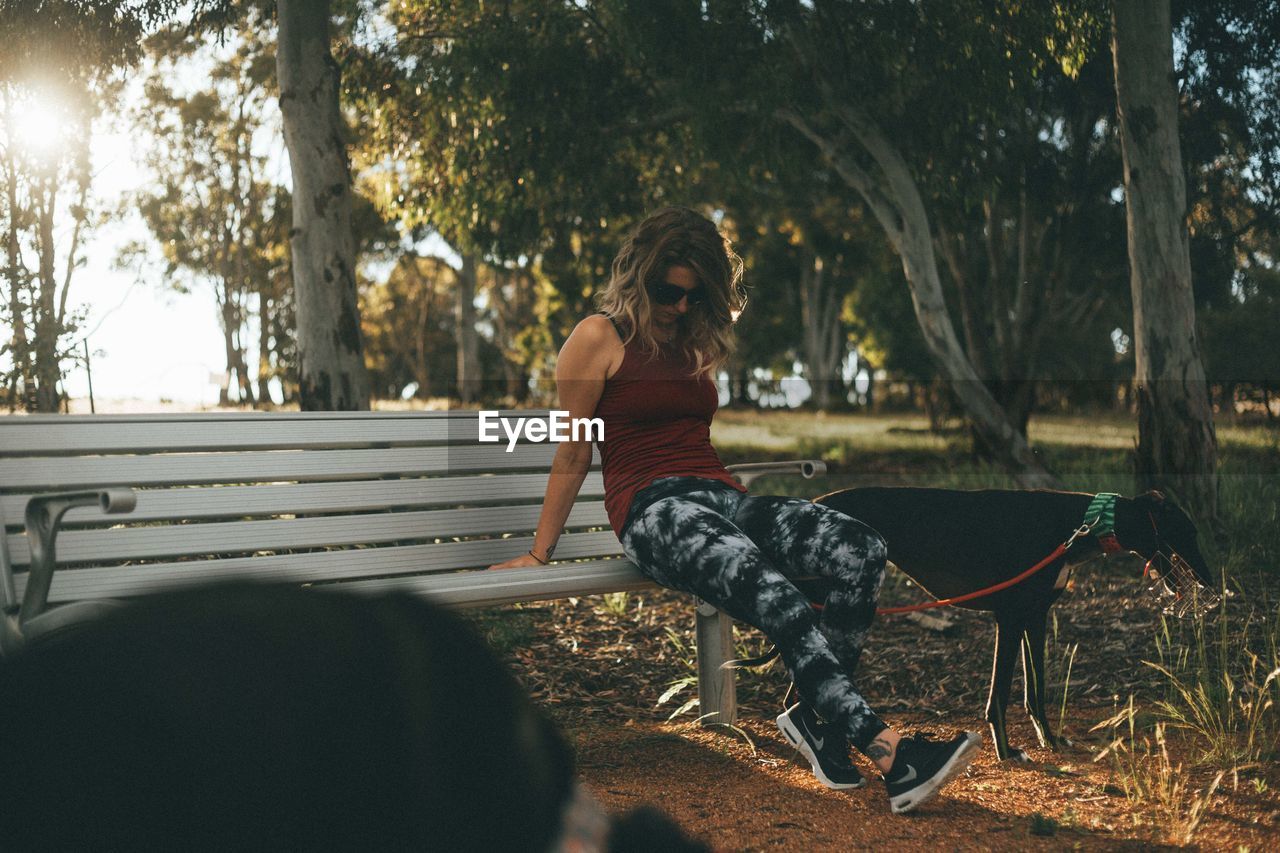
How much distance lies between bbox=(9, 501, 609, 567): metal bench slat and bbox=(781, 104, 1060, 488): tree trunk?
513cm

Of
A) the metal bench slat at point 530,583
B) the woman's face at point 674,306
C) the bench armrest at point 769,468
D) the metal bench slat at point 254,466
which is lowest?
the metal bench slat at point 530,583

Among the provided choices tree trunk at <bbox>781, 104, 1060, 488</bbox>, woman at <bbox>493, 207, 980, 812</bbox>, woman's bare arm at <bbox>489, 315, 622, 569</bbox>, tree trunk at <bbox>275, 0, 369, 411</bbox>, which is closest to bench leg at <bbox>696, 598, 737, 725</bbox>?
woman at <bbox>493, 207, 980, 812</bbox>

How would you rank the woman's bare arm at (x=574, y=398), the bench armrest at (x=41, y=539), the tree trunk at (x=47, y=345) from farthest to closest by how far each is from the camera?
the tree trunk at (x=47, y=345)
the woman's bare arm at (x=574, y=398)
the bench armrest at (x=41, y=539)

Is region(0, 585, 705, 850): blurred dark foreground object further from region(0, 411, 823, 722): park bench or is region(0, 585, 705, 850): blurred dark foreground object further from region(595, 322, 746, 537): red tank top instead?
region(595, 322, 746, 537): red tank top

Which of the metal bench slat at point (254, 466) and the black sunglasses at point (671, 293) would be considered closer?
the metal bench slat at point (254, 466)

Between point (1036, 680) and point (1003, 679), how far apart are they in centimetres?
17

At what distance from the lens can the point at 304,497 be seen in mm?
3686

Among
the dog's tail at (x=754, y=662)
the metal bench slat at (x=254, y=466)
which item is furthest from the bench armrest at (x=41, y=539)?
the dog's tail at (x=754, y=662)

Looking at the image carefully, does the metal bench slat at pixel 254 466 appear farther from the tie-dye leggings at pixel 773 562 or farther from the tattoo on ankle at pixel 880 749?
the tattoo on ankle at pixel 880 749

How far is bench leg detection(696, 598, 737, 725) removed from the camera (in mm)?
3941

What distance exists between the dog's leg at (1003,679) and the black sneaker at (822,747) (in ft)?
2.18

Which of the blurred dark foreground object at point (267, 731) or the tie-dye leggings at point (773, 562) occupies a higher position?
the blurred dark foreground object at point (267, 731)

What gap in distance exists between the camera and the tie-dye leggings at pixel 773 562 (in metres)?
3.02

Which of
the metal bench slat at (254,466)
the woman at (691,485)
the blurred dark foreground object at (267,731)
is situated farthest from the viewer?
the metal bench slat at (254,466)
